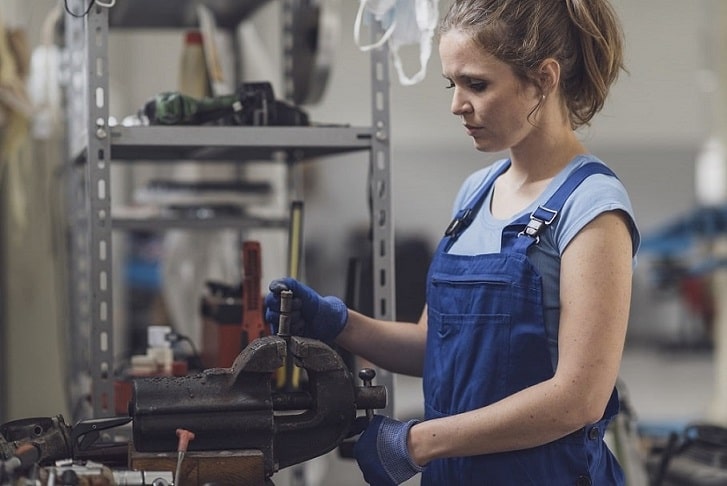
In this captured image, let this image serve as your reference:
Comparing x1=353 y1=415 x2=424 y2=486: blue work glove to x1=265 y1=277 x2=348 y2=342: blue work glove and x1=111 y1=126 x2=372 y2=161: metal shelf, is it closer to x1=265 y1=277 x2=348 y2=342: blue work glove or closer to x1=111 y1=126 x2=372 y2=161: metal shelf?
x1=265 y1=277 x2=348 y2=342: blue work glove

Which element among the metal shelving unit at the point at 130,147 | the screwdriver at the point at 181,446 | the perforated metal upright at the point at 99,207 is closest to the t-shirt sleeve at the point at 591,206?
the metal shelving unit at the point at 130,147

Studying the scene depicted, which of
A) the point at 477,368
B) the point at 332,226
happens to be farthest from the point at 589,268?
the point at 332,226

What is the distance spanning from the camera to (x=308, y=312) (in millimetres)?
1781

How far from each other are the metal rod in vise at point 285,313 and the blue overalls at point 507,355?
0.27m

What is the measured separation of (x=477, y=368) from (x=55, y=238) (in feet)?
8.53

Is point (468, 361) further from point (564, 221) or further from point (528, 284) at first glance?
point (564, 221)

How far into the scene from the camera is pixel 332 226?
8.54 m

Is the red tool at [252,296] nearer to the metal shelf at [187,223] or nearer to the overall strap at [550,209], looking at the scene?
the overall strap at [550,209]

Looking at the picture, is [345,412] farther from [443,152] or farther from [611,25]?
[443,152]

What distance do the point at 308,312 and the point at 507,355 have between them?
1.18 ft

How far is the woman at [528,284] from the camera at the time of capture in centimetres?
153

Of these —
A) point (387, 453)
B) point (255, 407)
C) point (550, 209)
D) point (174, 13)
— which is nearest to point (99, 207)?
point (255, 407)

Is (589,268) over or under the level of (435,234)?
over

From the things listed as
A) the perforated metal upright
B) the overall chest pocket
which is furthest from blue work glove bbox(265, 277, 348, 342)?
the perforated metal upright
